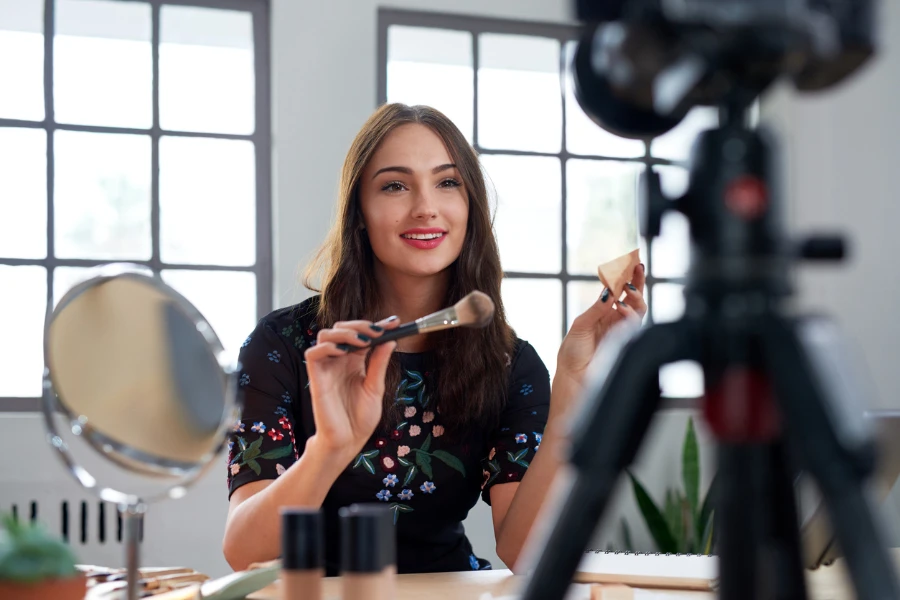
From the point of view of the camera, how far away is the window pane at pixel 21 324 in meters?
2.82

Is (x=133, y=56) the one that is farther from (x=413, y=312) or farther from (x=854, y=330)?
(x=854, y=330)

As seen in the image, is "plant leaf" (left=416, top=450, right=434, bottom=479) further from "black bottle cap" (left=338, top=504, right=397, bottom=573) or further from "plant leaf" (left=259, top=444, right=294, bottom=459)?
"black bottle cap" (left=338, top=504, right=397, bottom=573)

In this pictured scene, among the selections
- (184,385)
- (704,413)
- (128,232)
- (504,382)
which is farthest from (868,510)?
(128,232)

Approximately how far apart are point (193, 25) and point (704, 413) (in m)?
2.91

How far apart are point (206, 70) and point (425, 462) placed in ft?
6.23

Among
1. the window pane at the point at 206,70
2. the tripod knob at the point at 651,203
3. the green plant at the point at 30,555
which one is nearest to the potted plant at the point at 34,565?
the green plant at the point at 30,555

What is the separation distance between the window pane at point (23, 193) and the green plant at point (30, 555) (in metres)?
2.36

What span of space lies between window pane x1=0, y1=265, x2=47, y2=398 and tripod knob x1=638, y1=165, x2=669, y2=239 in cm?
272

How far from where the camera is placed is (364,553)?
0.61 meters

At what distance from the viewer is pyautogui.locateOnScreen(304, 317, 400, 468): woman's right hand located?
3.79ft

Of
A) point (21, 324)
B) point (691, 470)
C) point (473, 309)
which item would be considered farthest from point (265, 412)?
point (691, 470)

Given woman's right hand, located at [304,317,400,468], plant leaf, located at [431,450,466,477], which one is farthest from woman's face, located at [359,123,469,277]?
woman's right hand, located at [304,317,400,468]

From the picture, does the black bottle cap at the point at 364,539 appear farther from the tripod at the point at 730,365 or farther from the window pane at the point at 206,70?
the window pane at the point at 206,70

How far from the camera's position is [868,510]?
379mm
